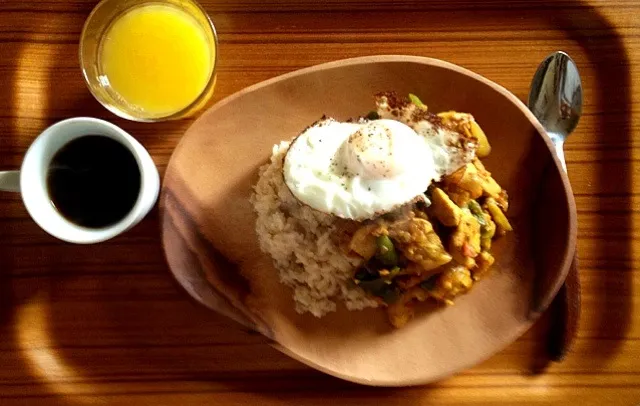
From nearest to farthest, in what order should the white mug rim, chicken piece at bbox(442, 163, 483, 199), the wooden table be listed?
the white mug rim → chicken piece at bbox(442, 163, 483, 199) → the wooden table

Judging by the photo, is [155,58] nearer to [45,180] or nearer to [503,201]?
[45,180]

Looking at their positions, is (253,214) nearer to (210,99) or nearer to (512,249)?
(210,99)

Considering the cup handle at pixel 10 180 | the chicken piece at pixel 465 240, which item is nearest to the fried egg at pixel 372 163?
the chicken piece at pixel 465 240

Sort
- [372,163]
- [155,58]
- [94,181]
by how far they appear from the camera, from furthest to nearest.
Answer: [155,58], [94,181], [372,163]

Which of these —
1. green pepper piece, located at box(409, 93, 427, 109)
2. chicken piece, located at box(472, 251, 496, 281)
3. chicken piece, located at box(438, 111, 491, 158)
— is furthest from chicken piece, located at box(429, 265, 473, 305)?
green pepper piece, located at box(409, 93, 427, 109)

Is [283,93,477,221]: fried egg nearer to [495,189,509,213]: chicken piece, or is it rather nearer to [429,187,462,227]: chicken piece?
[429,187,462,227]: chicken piece

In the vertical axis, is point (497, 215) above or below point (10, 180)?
above

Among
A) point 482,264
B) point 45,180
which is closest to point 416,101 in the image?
point 482,264
